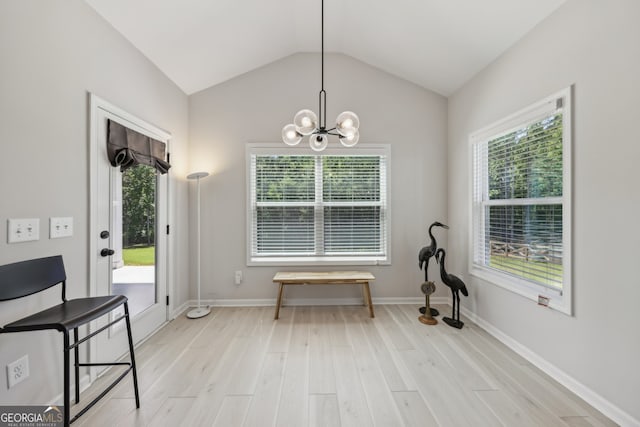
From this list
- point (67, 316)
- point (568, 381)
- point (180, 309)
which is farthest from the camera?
point (180, 309)

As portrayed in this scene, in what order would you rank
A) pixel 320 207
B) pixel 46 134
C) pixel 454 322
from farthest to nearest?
pixel 320 207
pixel 454 322
pixel 46 134

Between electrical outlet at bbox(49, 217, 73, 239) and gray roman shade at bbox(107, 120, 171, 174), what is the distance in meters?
0.58

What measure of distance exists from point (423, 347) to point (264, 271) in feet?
6.67

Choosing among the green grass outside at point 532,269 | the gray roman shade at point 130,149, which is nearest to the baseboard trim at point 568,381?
the green grass outside at point 532,269

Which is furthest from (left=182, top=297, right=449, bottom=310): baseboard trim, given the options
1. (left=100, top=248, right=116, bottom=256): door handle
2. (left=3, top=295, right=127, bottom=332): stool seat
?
(left=3, top=295, right=127, bottom=332): stool seat

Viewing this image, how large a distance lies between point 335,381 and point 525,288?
70.9 inches

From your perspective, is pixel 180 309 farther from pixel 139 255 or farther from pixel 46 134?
pixel 46 134

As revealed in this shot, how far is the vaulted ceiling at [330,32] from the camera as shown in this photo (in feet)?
7.09

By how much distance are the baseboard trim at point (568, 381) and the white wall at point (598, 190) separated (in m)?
0.03

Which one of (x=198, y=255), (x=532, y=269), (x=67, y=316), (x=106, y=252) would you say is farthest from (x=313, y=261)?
(x=67, y=316)

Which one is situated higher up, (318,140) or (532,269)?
(318,140)

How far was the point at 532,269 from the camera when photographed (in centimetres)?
223

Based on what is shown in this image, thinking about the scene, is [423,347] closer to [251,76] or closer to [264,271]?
[264,271]

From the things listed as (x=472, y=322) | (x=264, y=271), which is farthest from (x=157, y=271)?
(x=472, y=322)
